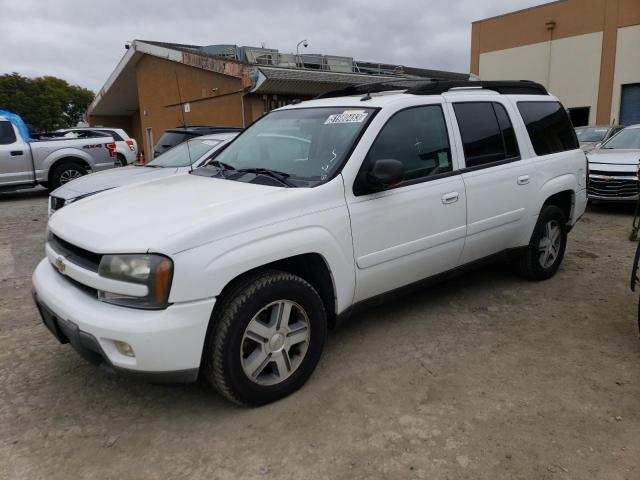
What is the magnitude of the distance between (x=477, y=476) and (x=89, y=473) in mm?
1856

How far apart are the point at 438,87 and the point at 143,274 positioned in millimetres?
2691

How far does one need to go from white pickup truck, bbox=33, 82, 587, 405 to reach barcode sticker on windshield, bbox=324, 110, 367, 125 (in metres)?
0.02

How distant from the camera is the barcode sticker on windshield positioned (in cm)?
356

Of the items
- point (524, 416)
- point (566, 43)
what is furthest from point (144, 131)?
point (524, 416)

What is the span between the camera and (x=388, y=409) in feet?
9.78

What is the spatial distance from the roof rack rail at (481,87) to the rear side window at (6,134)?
10.6 meters

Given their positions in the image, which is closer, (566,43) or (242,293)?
(242,293)

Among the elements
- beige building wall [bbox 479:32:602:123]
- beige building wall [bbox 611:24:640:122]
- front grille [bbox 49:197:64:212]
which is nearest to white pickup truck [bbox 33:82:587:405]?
front grille [bbox 49:197:64:212]

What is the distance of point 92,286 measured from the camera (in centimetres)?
273

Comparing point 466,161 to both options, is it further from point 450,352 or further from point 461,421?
point 461,421

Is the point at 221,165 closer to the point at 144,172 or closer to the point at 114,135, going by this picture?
the point at 144,172

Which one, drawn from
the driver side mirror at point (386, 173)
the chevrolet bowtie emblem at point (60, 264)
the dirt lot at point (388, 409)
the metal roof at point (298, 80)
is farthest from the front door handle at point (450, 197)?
the metal roof at point (298, 80)

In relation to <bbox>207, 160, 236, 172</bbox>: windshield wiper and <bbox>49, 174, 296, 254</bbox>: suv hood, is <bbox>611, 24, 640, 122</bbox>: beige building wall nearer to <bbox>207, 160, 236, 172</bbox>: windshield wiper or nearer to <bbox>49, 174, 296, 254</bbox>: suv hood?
<bbox>207, 160, 236, 172</bbox>: windshield wiper

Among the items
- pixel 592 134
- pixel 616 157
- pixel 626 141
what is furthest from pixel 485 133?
pixel 592 134
